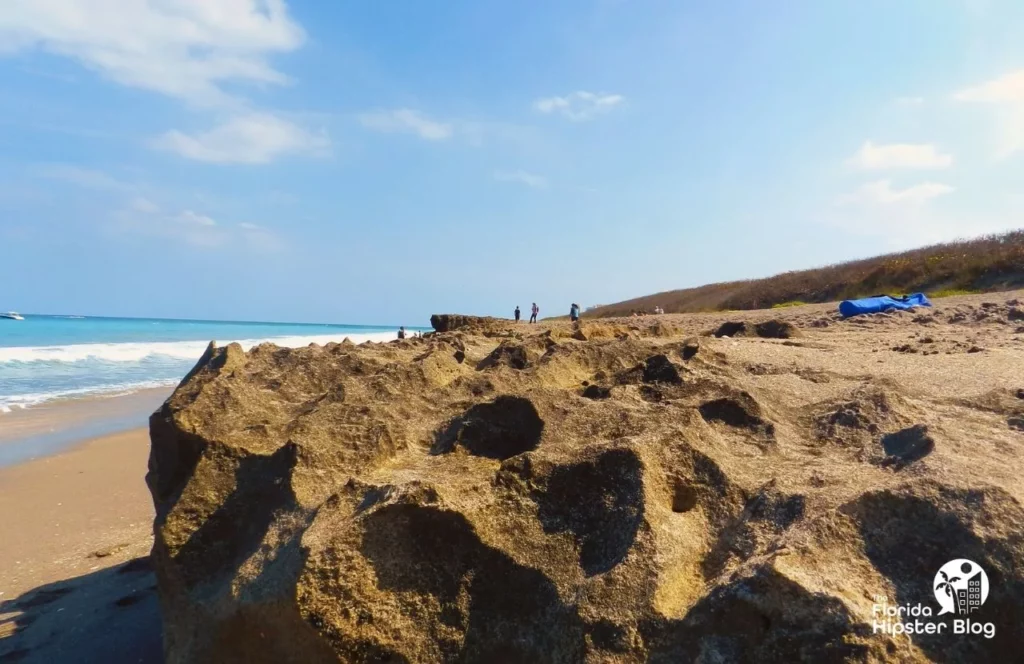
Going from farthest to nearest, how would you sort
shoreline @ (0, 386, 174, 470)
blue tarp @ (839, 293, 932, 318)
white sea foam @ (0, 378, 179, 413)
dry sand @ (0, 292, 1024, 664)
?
white sea foam @ (0, 378, 179, 413), blue tarp @ (839, 293, 932, 318), shoreline @ (0, 386, 174, 470), dry sand @ (0, 292, 1024, 664)

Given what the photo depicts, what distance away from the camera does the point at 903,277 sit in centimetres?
2034

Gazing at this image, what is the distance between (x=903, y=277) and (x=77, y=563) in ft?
70.0

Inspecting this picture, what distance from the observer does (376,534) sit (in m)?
2.24

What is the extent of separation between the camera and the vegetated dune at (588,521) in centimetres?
184

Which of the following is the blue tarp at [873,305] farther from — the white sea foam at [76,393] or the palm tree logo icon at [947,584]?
the white sea foam at [76,393]

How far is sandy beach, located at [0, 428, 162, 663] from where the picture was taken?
3912mm

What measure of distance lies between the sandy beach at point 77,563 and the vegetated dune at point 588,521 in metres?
1.14

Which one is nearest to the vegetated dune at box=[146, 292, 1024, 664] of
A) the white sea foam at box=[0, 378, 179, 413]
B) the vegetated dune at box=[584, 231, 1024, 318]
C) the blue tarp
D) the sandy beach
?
the sandy beach

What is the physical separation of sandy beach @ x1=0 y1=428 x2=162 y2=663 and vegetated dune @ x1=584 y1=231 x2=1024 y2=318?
18.6 meters

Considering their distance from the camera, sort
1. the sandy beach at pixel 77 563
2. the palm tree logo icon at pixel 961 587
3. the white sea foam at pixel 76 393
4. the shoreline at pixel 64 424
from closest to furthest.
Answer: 1. the palm tree logo icon at pixel 961 587
2. the sandy beach at pixel 77 563
3. the shoreline at pixel 64 424
4. the white sea foam at pixel 76 393

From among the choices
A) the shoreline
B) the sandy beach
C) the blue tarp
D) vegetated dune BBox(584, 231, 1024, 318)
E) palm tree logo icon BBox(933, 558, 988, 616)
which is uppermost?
vegetated dune BBox(584, 231, 1024, 318)

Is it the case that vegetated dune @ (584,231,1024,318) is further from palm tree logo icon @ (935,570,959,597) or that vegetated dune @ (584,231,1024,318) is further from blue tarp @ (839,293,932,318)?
palm tree logo icon @ (935,570,959,597)

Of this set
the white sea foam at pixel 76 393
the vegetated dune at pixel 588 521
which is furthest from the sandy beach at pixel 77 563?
the white sea foam at pixel 76 393

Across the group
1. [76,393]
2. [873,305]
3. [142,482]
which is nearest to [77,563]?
[142,482]
